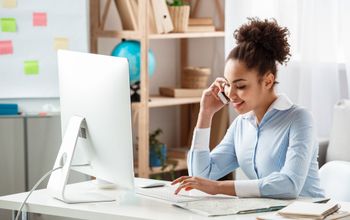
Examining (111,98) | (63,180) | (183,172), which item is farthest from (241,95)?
(183,172)

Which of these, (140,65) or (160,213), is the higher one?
(140,65)

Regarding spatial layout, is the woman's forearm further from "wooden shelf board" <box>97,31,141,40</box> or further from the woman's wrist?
"wooden shelf board" <box>97,31,141,40</box>

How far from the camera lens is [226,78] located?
2605mm

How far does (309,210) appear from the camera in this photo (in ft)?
7.04

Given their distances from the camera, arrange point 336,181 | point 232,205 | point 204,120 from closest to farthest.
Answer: point 232,205, point 204,120, point 336,181

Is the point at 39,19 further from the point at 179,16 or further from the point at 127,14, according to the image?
the point at 179,16

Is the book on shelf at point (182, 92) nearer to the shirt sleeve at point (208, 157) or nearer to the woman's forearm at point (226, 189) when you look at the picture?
the shirt sleeve at point (208, 157)

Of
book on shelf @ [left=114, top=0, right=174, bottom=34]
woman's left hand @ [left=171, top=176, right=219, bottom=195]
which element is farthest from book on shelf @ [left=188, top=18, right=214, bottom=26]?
woman's left hand @ [left=171, top=176, right=219, bottom=195]

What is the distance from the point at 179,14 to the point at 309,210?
8.43ft

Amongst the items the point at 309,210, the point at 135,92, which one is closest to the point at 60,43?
the point at 135,92

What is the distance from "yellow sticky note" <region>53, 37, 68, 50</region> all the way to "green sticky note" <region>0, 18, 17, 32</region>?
0.76ft

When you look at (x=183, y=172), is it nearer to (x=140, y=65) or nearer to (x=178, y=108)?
(x=178, y=108)

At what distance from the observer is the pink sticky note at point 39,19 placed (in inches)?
160

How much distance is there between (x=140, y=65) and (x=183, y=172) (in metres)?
1.03
